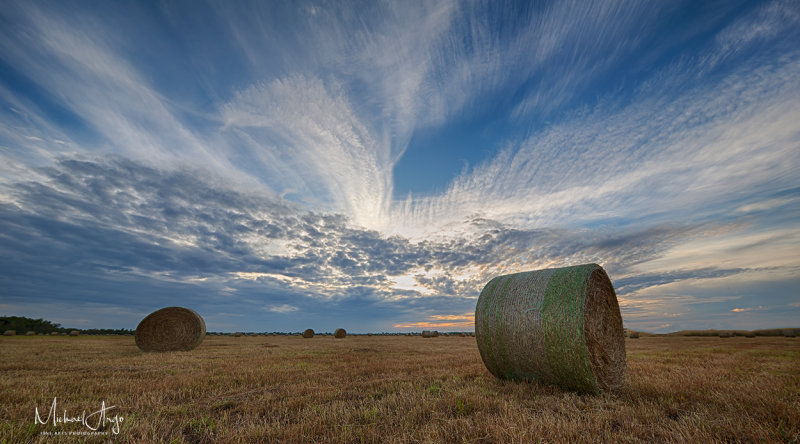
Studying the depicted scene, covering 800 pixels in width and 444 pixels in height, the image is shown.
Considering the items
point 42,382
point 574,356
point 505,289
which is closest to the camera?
point 574,356

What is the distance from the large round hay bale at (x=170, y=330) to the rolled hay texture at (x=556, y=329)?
14.4 m

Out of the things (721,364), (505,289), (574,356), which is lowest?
(721,364)

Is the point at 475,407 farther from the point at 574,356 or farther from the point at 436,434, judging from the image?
the point at 574,356

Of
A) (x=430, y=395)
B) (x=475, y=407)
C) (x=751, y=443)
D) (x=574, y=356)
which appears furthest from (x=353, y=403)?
(x=751, y=443)

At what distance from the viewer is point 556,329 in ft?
18.7

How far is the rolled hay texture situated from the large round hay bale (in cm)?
1440

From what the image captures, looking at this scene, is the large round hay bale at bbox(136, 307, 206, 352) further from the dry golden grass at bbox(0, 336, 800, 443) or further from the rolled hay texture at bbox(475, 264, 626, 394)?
the rolled hay texture at bbox(475, 264, 626, 394)

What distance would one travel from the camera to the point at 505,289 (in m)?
6.88

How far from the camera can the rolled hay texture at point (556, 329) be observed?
218 inches

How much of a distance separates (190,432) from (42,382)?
472 cm

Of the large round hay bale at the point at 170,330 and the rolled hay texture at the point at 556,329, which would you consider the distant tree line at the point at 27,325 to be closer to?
the large round hay bale at the point at 170,330

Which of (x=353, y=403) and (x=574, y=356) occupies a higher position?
(x=574, y=356)

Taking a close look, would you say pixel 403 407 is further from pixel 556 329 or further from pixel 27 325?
pixel 27 325

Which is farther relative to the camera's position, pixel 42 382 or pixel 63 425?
pixel 42 382
